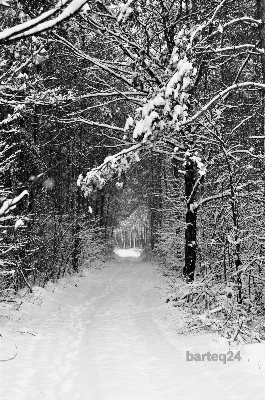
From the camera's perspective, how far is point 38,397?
189 inches

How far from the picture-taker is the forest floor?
488 centimetres

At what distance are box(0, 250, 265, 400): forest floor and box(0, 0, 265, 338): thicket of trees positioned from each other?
1199 millimetres

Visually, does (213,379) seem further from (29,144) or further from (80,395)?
(29,144)

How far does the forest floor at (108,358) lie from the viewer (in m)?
4.88

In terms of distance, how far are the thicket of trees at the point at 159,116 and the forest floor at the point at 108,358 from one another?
1.20 m

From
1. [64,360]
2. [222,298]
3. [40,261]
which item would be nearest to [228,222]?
[222,298]

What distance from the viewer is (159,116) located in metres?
5.62

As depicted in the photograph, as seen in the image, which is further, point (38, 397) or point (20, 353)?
point (20, 353)

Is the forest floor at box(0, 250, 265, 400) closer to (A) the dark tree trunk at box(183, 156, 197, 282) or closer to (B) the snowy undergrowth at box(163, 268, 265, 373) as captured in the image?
(B) the snowy undergrowth at box(163, 268, 265, 373)

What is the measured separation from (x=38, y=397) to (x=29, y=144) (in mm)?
8180

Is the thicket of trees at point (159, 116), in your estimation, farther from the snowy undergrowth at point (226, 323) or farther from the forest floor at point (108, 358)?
the forest floor at point (108, 358)

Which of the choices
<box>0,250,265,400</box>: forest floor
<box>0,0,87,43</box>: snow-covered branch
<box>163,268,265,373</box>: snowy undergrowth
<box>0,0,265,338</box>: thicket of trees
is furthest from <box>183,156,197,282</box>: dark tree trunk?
<box>0,0,87,43</box>: snow-covered branch

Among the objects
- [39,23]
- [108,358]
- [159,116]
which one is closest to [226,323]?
[108,358]

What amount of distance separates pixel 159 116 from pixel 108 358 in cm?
430
